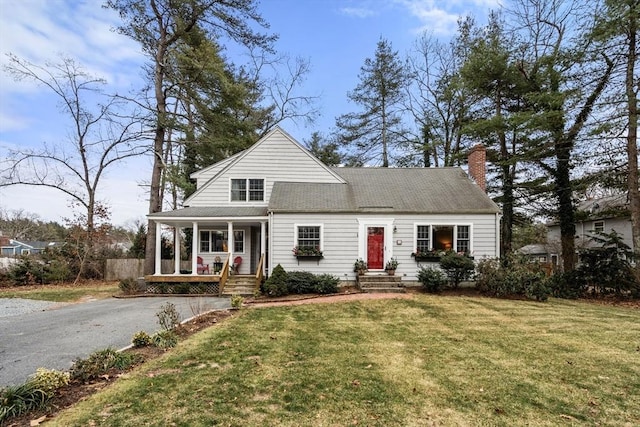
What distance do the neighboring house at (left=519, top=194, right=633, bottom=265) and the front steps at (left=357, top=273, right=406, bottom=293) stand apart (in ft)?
26.7

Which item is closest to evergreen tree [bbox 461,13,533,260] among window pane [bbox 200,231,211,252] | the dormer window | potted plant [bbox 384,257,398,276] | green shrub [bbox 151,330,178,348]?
potted plant [bbox 384,257,398,276]

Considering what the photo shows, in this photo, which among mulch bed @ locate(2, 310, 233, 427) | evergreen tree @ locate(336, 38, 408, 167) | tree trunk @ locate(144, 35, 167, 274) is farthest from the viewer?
evergreen tree @ locate(336, 38, 408, 167)

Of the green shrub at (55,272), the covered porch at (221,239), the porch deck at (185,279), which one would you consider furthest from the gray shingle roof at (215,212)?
the green shrub at (55,272)

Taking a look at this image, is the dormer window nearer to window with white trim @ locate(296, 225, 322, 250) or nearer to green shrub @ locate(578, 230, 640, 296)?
window with white trim @ locate(296, 225, 322, 250)

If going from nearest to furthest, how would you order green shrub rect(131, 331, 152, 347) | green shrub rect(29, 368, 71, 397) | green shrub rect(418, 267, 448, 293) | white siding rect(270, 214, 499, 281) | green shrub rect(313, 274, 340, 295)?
1. green shrub rect(29, 368, 71, 397)
2. green shrub rect(131, 331, 152, 347)
3. green shrub rect(313, 274, 340, 295)
4. green shrub rect(418, 267, 448, 293)
5. white siding rect(270, 214, 499, 281)

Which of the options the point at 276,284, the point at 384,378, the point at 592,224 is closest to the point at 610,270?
the point at 276,284

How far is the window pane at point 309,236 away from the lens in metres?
14.0

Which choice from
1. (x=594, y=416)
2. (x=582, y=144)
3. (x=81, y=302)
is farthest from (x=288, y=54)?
(x=594, y=416)

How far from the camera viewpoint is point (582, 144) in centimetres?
1577

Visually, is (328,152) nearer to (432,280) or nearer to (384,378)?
(432,280)

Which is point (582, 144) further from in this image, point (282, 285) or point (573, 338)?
point (282, 285)

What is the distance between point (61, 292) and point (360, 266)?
1197 cm

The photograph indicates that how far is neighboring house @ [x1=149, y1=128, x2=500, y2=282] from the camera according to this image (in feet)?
45.7

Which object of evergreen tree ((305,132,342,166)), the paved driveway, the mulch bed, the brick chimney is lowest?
the paved driveway
